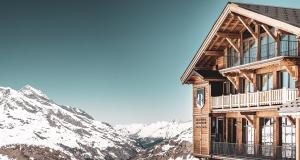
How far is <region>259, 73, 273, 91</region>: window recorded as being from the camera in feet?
119

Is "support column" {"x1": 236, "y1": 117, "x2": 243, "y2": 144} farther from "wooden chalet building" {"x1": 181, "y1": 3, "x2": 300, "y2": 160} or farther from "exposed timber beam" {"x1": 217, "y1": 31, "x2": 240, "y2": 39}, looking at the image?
"exposed timber beam" {"x1": 217, "y1": 31, "x2": 240, "y2": 39}

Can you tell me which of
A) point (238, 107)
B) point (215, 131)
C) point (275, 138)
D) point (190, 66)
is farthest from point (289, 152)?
point (190, 66)

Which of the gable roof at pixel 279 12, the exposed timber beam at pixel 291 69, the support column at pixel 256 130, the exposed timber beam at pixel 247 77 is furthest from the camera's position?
the exposed timber beam at pixel 247 77

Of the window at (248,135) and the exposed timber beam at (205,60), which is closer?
the window at (248,135)

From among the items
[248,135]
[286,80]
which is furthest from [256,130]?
[286,80]

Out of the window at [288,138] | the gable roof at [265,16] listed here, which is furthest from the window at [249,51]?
the window at [288,138]

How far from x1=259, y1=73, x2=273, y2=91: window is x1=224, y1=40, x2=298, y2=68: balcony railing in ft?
4.26

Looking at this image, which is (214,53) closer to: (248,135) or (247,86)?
(247,86)

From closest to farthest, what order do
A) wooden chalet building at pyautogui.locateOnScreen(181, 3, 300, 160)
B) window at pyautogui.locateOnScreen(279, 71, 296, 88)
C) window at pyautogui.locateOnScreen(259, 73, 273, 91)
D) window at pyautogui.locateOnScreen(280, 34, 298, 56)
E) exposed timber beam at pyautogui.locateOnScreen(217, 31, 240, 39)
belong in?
wooden chalet building at pyautogui.locateOnScreen(181, 3, 300, 160)
window at pyautogui.locateOnScreen(280, 34, 298, 56)
window at pyautogui.locateOnScreen(279, 71, 296, 88)
window at pyautogui.locateOnScreen(259, 73, 273, 91)
exposed timber beam at pyautogui.locateOnScreen(217, 31, 240, 39)

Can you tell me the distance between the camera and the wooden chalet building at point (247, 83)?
109 ft

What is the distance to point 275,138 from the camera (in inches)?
1383

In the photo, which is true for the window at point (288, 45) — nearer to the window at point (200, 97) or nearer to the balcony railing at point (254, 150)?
the balcony railing at point (254, 150)

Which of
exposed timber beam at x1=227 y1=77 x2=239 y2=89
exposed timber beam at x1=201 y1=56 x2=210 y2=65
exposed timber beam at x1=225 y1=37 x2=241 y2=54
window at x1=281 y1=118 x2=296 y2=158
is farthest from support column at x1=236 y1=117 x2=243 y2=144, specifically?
exposed timber beam at x1=201 y1=56 x2=210 y2=65

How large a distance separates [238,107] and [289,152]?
598cm
